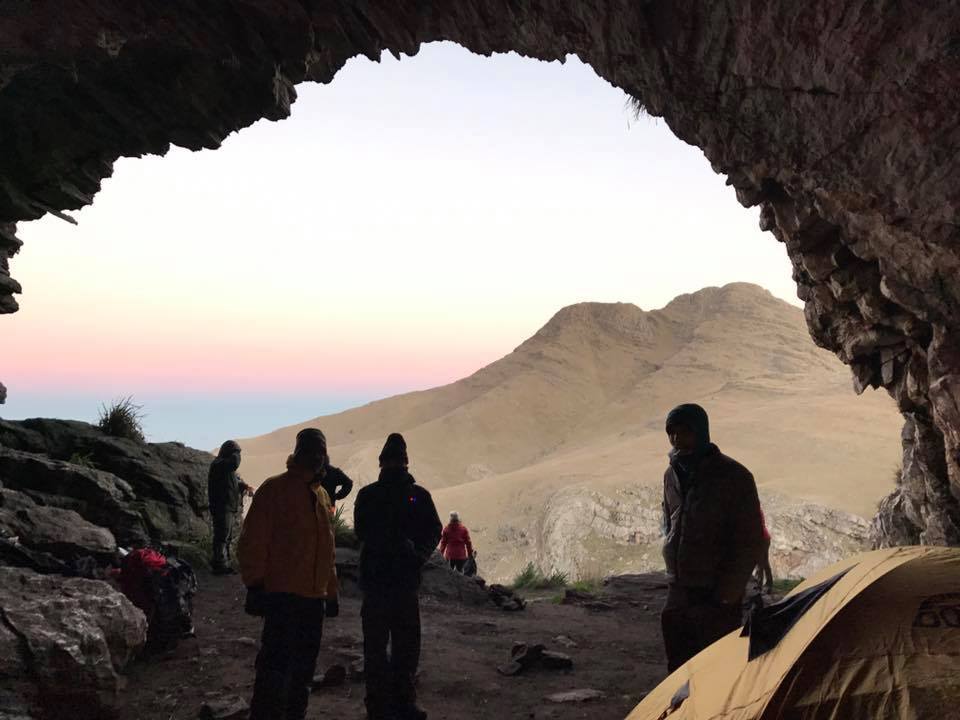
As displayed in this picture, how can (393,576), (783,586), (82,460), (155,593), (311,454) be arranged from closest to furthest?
(311,454), (393,576), (155,593), (82,460), (783,586)

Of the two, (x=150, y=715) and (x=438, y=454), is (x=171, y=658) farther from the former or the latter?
(x=438, y=454)

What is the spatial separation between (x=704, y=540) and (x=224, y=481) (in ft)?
30.0

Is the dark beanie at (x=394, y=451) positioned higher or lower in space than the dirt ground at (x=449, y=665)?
higher

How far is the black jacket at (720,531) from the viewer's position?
4.51 meters

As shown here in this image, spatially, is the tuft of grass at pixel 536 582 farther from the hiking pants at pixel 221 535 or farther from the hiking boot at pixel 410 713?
the hiking boot at pixel 410 713

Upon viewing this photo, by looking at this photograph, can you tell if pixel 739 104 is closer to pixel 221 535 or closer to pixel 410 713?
pixel 410 713

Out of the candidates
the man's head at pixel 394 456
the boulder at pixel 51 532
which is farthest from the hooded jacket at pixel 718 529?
the boulder at pixel 51 532

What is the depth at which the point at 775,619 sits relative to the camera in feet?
11.9

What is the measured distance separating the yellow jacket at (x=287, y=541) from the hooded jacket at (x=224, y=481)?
6.90 meters

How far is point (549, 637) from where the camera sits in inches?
383

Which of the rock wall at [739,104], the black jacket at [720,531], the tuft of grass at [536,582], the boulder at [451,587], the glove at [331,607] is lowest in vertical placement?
the tuft of grass at [536,582]

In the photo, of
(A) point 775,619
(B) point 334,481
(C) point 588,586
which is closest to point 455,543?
(C) point 588,586

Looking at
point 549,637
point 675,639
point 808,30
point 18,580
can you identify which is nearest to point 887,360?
point 808,30

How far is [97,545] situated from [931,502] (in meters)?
9.57
